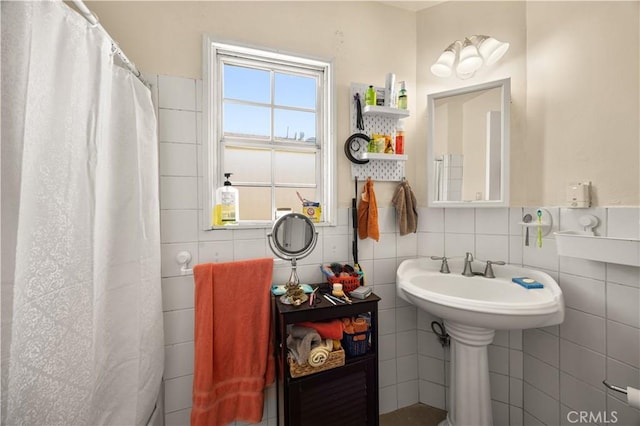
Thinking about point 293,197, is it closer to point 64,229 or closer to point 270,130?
point 270,130

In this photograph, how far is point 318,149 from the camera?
1.61 meters

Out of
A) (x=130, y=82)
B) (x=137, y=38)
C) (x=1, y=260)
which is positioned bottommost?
(x=1, y=260)

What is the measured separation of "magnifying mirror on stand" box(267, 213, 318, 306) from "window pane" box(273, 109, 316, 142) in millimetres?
549

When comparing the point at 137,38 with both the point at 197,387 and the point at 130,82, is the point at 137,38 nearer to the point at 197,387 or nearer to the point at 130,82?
the point at 130,82

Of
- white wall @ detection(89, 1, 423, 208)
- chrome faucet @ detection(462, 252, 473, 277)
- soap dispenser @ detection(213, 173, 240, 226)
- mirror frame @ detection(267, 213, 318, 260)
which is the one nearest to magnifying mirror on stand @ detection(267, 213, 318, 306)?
mirror frame @ detection(267, 213, 318, 260)

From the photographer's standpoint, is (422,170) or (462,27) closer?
(462,27)

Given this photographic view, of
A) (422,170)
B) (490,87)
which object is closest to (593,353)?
(422,170)

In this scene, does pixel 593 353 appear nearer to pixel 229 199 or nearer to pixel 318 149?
pixel 318 149

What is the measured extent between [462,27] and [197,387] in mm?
2370

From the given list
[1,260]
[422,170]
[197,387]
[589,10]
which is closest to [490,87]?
[589,10]

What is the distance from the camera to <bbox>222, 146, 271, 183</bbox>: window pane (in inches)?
58.0

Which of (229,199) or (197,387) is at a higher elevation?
(229,199)

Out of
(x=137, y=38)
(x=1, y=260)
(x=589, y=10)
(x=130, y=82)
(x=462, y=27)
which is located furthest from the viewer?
(x=462, y=27)

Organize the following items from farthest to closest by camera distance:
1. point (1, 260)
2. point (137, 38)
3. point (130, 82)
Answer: point (137, 38) → point (130, 82) → point (1, 260)
